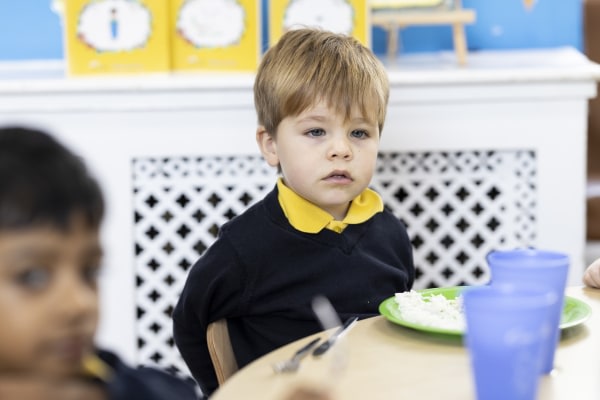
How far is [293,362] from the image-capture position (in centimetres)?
119

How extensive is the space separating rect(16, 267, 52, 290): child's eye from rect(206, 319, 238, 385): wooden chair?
2.19ft

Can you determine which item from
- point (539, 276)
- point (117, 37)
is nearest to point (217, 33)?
point (117, 37)

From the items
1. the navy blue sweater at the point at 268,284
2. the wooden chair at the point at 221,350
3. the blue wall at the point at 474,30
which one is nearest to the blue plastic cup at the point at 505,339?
the wooden chair at the point at 221,350

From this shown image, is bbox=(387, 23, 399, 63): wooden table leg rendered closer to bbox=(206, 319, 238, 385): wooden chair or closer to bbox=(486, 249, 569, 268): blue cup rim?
bbox=(206, 319, 238, 385): wooden chair

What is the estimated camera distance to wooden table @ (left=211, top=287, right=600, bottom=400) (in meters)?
1.09

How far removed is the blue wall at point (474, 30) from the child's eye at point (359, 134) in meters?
1.45

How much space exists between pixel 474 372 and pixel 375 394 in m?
0.14

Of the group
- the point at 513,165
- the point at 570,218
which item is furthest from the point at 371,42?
the point at 570,218

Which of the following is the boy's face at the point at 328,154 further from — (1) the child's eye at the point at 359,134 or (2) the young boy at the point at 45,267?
(2) the young boy at the point at 45,267

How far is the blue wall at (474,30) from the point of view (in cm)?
322

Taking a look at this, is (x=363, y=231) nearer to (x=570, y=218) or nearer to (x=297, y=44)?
(x=297, y=44)

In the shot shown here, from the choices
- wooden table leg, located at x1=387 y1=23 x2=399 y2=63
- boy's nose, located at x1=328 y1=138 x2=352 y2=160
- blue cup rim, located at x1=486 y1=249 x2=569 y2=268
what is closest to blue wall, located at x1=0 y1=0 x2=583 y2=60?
wooden table leg, located at x1=387 y1=23 x2=399 y2=63

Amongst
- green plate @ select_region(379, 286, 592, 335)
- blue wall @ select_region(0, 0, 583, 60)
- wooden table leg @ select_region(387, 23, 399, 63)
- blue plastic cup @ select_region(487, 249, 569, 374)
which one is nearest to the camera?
blue plastic cup @ select_region(487, 249, 569, 374)

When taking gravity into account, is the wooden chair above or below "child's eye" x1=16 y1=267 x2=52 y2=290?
below
